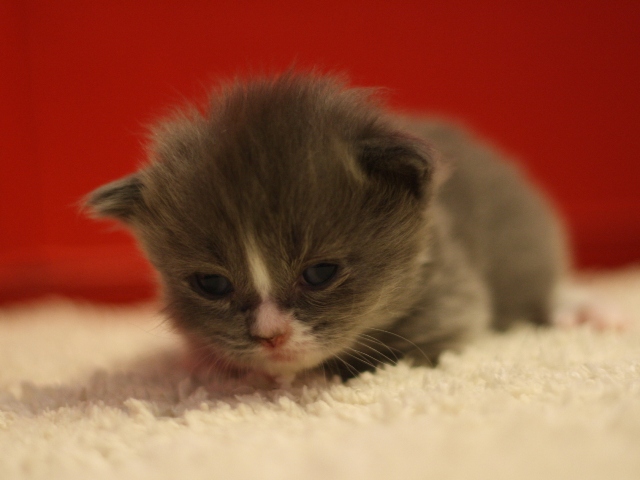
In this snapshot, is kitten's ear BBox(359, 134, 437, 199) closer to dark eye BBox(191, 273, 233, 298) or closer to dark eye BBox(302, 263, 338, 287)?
dark eye BBox(302, 263, 338, 287)

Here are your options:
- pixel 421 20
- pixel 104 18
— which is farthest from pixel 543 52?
pixel 104 18

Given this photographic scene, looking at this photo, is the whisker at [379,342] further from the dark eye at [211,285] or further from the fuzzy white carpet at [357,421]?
the dark eye at [211,285]

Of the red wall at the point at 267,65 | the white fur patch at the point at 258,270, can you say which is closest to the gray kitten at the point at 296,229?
the white fur patch at the point at 258,270

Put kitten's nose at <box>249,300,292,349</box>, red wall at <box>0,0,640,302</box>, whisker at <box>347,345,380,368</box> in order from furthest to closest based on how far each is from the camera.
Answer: red wall at <box>0,0,640,302</box>
whisker at <box>347,345,380,368</box>
kitten's nose at <box>249,300,292,349</box>

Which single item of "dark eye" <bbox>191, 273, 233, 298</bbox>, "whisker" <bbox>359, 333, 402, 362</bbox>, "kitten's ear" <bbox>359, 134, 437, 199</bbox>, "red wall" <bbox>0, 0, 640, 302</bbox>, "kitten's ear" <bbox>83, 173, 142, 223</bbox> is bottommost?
"dark eye" <bbox>191, 273, 233, 298</bbox>

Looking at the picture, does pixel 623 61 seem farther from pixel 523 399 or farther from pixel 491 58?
pixel 523 399

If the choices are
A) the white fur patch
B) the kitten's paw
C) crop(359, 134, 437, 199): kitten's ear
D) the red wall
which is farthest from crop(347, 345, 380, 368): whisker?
the red wall

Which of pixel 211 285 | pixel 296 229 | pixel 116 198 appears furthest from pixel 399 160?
pixel 116 198
